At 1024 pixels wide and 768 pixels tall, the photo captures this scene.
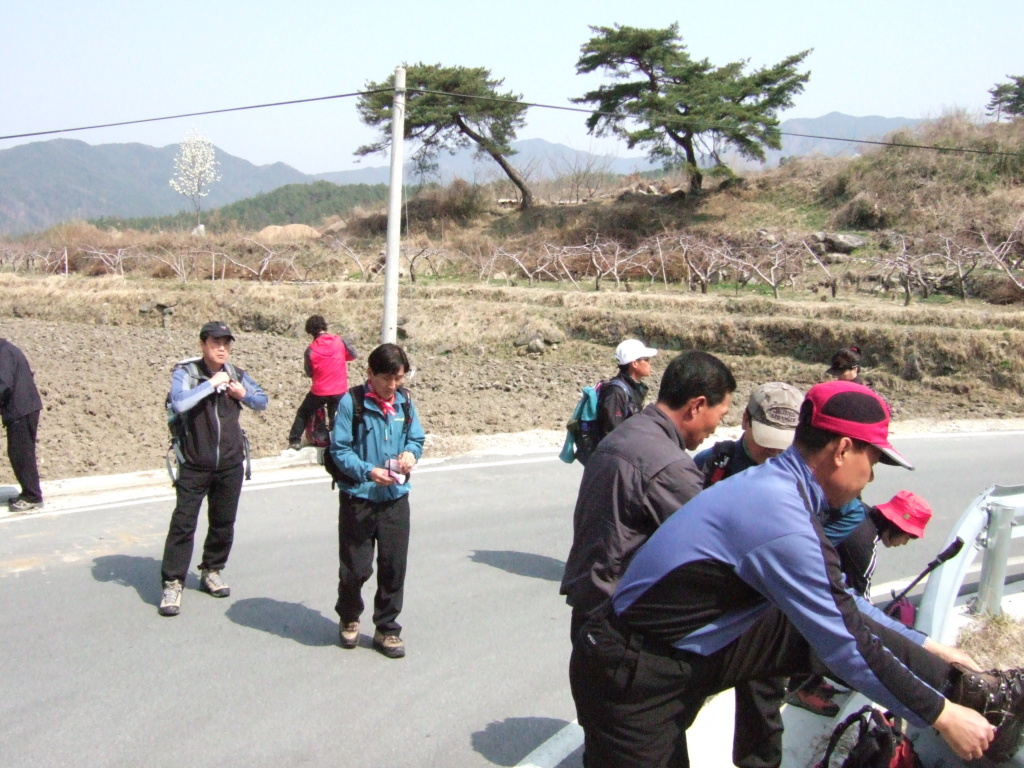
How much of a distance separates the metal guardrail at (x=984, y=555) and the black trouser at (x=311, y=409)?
23.5 feet

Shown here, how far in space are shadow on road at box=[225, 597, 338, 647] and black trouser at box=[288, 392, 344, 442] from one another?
413 cm

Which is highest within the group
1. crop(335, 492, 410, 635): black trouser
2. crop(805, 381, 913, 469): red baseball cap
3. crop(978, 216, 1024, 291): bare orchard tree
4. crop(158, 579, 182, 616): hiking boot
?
crop(978, 216, 1024, 291): bare orchard tree

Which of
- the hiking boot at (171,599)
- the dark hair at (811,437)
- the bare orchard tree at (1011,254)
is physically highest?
the bare orchard tree at (1011,254)

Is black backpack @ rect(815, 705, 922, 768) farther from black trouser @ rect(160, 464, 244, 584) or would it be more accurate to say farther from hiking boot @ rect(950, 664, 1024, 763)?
black trouser @ rect(160, 464, 244, 584)

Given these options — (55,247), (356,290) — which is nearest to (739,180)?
(356,290)

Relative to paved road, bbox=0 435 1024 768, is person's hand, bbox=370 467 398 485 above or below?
above

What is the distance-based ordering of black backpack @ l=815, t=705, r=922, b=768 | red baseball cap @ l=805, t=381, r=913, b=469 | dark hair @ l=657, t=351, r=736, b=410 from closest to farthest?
red baseball cap @ l=805, t=381, r=913, b=469
black backpack @ l=815, t=705, r=922, b=768
dark hair @ l=657, t=351, r=736, b=410

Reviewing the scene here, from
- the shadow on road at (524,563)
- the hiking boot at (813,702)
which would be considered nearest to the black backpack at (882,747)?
the hiking boot at (813,702)

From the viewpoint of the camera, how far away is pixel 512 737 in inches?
166

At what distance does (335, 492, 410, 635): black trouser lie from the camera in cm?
481

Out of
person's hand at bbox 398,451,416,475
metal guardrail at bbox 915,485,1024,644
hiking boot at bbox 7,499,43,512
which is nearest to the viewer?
metal guardrail at bbox 915,485,1024,644

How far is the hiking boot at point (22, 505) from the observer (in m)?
7.45

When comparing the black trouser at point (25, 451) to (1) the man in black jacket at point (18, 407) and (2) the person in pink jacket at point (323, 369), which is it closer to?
(1) the man in black jacket at point (18, 407)

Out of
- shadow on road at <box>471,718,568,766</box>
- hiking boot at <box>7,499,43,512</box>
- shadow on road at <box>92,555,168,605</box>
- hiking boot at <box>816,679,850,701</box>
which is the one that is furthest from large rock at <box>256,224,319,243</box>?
hiking boot at <box>816,679,850,701</box>
